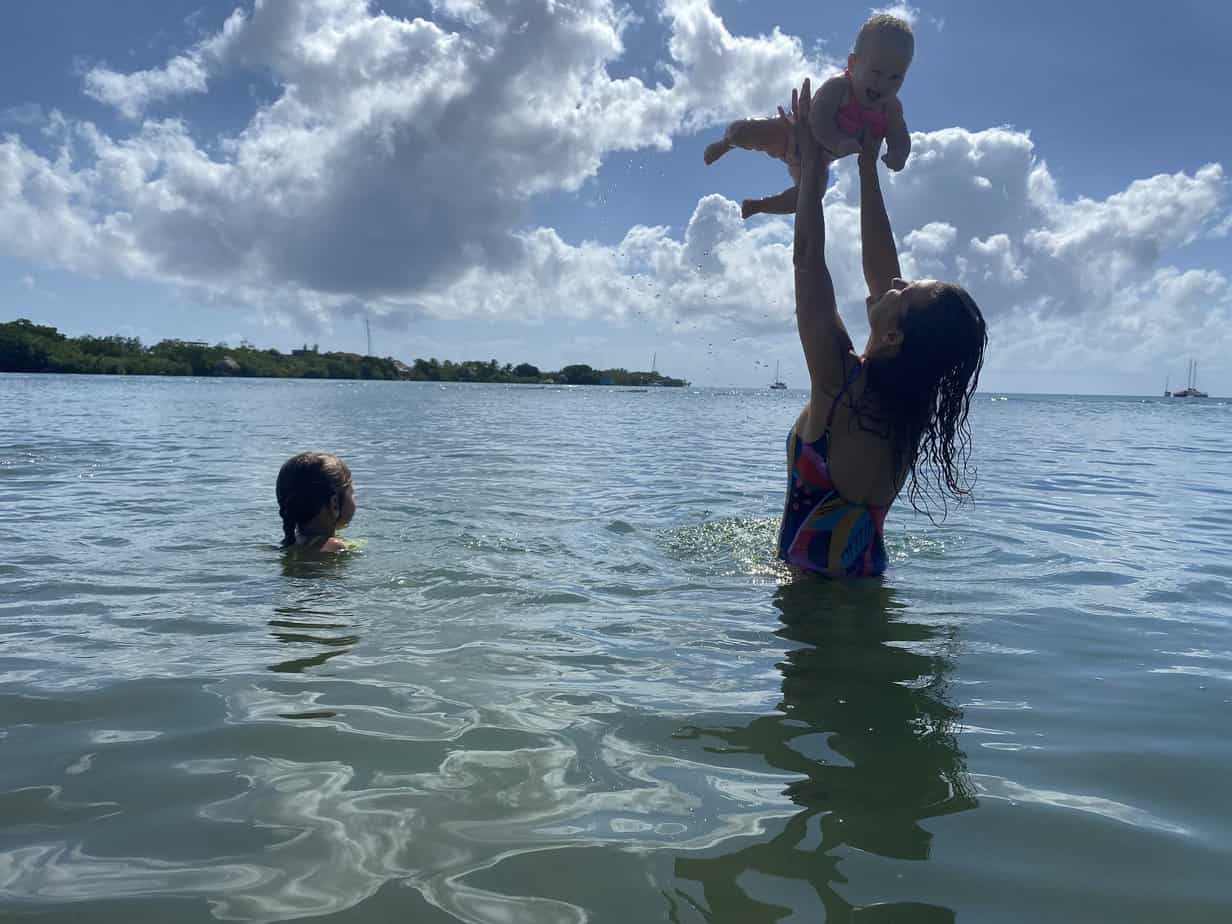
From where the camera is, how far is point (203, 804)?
8.30ft

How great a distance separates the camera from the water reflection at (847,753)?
7.09 feet

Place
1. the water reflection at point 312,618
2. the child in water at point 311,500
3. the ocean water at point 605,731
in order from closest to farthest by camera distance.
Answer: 1. the ocean water at point 605,731
2. the water reflection at point 312,618
3. the child in water at point 311,500

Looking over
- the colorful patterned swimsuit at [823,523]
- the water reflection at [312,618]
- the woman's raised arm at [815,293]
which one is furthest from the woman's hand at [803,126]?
the water reflection at [312,618]

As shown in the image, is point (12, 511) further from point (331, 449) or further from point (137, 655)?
point (331, 449)

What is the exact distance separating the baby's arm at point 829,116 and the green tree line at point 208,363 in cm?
10537

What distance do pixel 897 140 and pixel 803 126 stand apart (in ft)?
1.75

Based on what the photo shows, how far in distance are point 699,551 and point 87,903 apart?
5021 mm

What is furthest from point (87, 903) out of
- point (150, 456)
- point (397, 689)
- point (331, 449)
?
point (331, 449)

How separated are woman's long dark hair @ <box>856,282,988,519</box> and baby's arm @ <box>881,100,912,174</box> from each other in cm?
87

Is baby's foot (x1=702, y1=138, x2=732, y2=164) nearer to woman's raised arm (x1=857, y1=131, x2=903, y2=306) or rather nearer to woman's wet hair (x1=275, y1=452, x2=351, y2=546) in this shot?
woman's raised arm (x1=857, y1=131, x2=903, y2=306)

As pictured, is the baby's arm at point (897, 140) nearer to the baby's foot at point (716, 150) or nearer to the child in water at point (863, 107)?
the child in water at point (863, 107)

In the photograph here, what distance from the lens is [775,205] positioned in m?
4.55

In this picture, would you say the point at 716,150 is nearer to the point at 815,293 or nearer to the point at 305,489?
the point at 815,293

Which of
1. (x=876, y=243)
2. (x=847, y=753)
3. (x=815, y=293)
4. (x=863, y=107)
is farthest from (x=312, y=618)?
(x=863, y=107)
